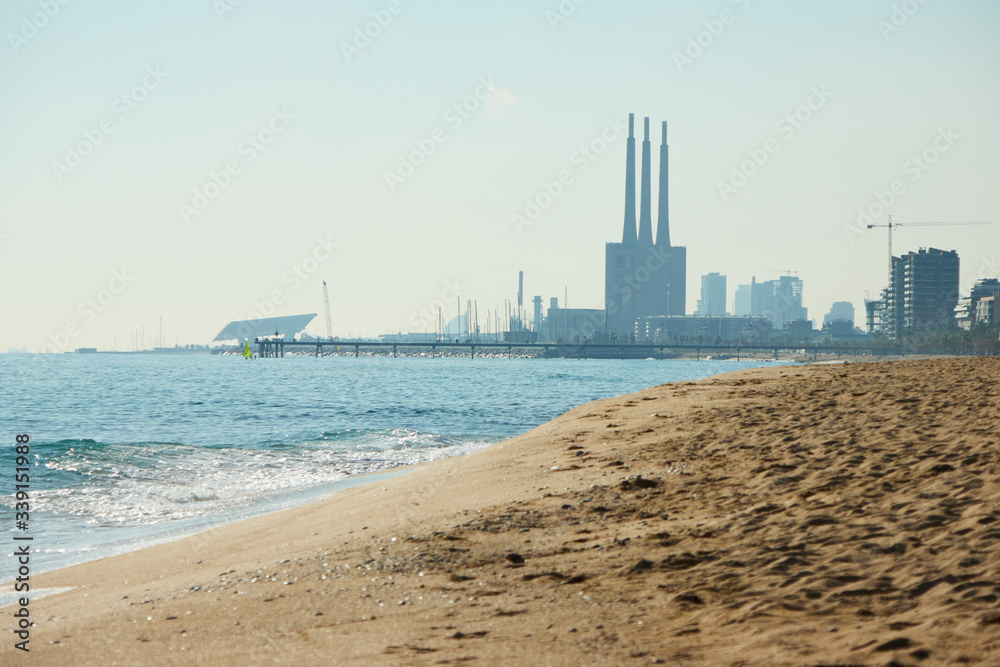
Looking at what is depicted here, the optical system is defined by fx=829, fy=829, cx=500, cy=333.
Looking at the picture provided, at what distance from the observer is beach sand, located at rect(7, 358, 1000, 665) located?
508 cm

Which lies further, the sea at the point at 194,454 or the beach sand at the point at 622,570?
the sea at the point at 194,454

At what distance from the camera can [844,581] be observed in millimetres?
5613

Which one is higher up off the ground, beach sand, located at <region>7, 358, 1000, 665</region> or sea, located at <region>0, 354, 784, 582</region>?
beach sand, located at <region>7, 358, 1000, 665</region>

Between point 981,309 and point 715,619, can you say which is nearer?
point 715,619

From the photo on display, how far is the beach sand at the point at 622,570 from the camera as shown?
5082mm

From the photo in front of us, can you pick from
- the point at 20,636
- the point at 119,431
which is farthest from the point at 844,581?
the point at 119,431

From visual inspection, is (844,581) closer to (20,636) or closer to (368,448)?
(20,636)

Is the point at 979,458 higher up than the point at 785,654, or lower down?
higher up

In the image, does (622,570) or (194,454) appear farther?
(194,454)

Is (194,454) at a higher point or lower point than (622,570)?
lower

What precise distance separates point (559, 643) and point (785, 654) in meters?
1.36

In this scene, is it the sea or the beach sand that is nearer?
the beach sand

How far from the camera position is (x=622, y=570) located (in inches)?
257

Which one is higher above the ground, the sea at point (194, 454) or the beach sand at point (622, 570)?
the beach sand at point (622, 570)
